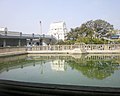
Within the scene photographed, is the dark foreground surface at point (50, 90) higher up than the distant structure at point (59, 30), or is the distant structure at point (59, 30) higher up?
the distant structure at point (59, 30)

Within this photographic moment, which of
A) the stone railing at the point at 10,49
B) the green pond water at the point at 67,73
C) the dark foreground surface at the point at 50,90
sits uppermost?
the stone railing at the point at 10,49

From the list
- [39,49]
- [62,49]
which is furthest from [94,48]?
[39,49]

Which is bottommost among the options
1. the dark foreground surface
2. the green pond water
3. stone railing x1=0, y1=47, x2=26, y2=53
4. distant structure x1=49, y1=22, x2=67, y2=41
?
the green pond water

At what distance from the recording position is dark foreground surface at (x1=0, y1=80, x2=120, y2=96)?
388 centimetres

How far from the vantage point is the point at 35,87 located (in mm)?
4223

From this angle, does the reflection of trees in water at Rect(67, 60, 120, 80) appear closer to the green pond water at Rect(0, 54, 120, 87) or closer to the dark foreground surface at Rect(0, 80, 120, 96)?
the green pond water at Rect(0, 54, 120, 87)

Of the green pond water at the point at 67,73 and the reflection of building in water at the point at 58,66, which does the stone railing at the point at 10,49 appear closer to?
the green pond water at the point at 67,73

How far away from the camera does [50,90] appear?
4.12m

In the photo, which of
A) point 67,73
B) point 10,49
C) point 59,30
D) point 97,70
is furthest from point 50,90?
point 59,30

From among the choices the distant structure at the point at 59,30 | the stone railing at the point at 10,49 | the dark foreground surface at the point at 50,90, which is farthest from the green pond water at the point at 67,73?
the distant structure at the point at 59,30

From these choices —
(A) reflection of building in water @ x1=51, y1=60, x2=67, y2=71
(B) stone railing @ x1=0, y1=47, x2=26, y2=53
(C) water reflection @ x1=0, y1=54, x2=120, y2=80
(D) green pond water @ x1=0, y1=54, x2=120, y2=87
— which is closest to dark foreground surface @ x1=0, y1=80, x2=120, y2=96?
(D) green pond water @ x1=0, y1=54, x2=120, y2=87

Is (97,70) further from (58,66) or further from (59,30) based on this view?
(59,30)

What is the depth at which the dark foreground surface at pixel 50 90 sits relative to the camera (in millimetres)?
3875

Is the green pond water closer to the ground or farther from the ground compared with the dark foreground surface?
closer to the ground
